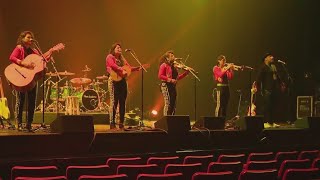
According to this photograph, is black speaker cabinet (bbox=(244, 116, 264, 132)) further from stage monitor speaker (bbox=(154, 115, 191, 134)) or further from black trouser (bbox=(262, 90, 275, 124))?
black trouser (bbox=(262, 90, 275, 124))

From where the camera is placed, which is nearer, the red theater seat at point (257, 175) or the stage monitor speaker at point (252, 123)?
the red theater seat at point (257, 175)

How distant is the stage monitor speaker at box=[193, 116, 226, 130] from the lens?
9102mm

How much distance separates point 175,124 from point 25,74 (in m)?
2.98

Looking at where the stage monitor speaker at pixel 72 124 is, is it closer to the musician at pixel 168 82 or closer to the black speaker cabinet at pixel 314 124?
the musician at pixel 168 82

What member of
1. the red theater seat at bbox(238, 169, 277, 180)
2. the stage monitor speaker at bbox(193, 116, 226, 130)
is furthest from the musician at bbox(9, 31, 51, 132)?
the red theater seat at bbox(238, 169, 277, 180)

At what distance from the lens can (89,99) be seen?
12656mm

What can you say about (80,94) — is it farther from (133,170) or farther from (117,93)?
(133,170)

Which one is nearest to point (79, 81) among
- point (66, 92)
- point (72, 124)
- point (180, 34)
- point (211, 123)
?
point (66, 92)

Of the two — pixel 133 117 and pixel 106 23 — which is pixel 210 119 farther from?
pixel 106 23

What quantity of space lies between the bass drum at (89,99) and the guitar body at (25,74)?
16.2ft

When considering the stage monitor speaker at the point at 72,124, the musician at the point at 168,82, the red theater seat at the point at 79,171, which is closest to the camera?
the red theater seat at the point at 79,171

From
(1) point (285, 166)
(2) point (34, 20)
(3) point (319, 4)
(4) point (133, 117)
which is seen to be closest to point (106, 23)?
(2) point (34, 20)

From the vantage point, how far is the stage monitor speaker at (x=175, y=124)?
330 inches

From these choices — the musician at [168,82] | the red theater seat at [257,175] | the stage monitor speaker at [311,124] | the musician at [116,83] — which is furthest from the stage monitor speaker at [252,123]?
the red theater seat at [257,175]
